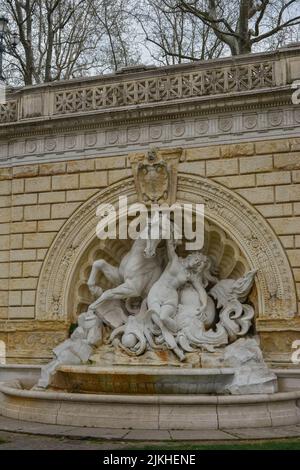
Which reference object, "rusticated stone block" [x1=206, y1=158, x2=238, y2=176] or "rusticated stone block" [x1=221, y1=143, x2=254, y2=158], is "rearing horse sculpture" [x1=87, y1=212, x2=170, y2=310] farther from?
"rusticated stone block" [x1=221, y1=143, x2=254, y2=158]

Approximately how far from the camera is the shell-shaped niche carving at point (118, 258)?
10.3 metres

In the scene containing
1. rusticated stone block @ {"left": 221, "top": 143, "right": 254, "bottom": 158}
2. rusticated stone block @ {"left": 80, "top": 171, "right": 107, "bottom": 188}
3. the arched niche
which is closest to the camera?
the arched niche

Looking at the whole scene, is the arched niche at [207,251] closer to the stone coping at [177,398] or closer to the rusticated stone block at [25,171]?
the rusticated stone block at [25,171]

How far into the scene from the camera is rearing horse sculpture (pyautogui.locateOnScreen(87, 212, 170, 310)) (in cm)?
991

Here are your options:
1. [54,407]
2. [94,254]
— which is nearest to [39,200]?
Answer: [94,254]

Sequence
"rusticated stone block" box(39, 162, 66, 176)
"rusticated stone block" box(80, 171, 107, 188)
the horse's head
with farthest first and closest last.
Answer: "rusticated stone block" box(39, 162, 66, 176), "rusticated stone block" box(80, 171, 107, 188), the horse's head

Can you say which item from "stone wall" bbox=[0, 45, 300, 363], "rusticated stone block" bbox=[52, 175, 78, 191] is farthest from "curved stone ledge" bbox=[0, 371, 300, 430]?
"rusticated stone block" bbox=[52, 175, 78, 191]

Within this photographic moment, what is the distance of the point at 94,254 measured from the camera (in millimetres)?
10961

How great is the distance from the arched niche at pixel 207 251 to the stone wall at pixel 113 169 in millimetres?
126

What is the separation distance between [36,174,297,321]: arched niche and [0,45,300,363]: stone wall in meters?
0.13

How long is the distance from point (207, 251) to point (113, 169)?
2375 millimetres

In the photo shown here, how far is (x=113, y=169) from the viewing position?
1090cm

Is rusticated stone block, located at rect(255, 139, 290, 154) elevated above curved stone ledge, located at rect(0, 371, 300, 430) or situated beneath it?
elevated above

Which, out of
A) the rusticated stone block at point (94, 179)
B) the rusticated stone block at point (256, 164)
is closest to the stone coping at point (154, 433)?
the rusticated stone block at point (256, 164)
